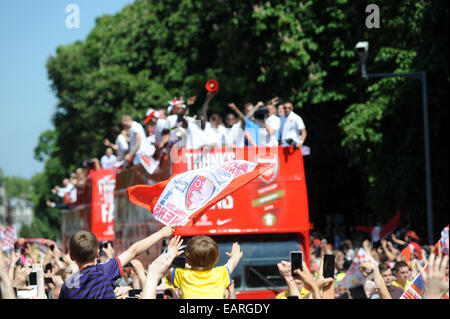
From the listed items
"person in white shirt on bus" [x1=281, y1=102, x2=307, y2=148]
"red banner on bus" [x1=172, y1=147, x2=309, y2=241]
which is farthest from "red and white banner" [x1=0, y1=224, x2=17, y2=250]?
"person in white shirt on bus" [x1=281, y1=102, x2=307, y2=148]

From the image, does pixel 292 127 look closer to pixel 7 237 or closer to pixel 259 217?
pixel 259 217

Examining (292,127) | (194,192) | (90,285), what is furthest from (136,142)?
(90,285)

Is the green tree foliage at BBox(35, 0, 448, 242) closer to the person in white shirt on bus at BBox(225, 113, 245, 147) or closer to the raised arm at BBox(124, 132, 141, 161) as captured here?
the raised arm at BBox(124, 132, 141, 161)

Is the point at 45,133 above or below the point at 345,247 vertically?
above

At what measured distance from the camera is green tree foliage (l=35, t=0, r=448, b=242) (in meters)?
22.6

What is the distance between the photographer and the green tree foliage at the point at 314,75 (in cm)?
2261

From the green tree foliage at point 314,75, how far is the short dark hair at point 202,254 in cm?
1682

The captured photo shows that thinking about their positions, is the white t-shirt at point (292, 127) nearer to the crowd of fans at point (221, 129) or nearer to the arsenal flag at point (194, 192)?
the crowd of fans at point (221, 129)

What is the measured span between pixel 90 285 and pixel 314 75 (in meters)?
21.8
